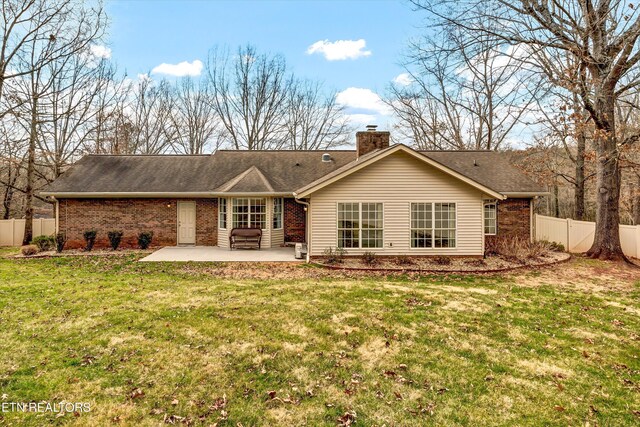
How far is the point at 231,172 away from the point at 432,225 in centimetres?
1029

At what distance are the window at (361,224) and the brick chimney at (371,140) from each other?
5.01 m

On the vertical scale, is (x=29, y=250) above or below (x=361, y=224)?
below

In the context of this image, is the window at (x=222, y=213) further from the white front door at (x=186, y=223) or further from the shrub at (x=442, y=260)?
the shrub at (x=442, y=260)

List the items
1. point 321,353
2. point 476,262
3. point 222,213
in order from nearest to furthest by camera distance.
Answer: point 321,353
point 476,262
point 222,213

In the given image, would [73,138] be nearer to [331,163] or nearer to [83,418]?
[331,163]

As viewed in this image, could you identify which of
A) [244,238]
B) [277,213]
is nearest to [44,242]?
[244,238]

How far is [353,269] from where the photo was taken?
34.8 ft

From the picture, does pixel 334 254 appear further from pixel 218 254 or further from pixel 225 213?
pixel 225 213

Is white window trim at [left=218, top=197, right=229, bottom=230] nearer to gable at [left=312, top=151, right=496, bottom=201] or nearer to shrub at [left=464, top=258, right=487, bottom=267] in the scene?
gable at [left=312, top=151, right=496, bottom=201]

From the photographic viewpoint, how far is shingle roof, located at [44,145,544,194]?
1504 centimetres

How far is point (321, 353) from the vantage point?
4988 mm

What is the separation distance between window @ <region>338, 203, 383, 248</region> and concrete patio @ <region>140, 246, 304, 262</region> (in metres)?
2.07

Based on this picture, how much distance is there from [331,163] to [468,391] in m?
14.7

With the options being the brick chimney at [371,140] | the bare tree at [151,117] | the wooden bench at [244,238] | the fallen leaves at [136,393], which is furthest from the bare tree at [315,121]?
the fallen leaves at [136,393]
